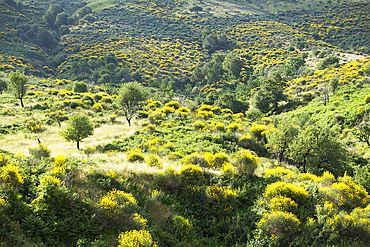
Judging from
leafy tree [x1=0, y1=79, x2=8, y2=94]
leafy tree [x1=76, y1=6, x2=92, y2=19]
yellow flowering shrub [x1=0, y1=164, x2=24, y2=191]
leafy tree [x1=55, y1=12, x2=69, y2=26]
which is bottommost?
leafy tree [x1=0, y1=79, x2=8, y2=94]

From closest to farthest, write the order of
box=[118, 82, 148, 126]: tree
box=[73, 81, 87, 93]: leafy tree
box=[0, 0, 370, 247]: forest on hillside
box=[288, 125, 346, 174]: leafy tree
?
box=[0, 0, 370, 247]: forest on hillside → box=[288, 125, 346, 174]: leafy tree → box=[118, 82, 148, 126]: tree → box=[73, 81, 87, 93]: leafy tree

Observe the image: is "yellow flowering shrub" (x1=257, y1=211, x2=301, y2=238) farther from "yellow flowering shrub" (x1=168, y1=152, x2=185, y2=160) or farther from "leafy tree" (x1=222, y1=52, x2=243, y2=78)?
"leafy tree" (x1=222, y1=52, x2=243, y2=78)

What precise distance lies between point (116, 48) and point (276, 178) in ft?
295

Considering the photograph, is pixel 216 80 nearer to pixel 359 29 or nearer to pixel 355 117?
pixel 355 117

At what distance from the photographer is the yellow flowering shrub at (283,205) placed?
26.6 feet

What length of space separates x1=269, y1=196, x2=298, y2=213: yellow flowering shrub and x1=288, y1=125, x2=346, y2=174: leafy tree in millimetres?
9006

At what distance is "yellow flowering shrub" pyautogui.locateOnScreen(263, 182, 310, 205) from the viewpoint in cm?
880

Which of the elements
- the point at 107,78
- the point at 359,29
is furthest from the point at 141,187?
the point at 359,29

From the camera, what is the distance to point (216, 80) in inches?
2837

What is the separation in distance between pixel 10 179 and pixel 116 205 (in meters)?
3.39

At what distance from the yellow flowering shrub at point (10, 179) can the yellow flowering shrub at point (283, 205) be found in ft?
31.5

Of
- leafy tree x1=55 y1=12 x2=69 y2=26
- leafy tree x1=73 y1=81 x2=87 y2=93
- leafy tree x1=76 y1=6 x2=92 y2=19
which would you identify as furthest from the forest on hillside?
leafy tree x1=76 y1=6 x2=92 y2=19

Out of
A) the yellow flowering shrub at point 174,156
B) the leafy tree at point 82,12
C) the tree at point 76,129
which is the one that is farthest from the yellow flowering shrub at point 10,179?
the leafy tree at point 82,12

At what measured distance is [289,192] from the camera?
29.2ft
